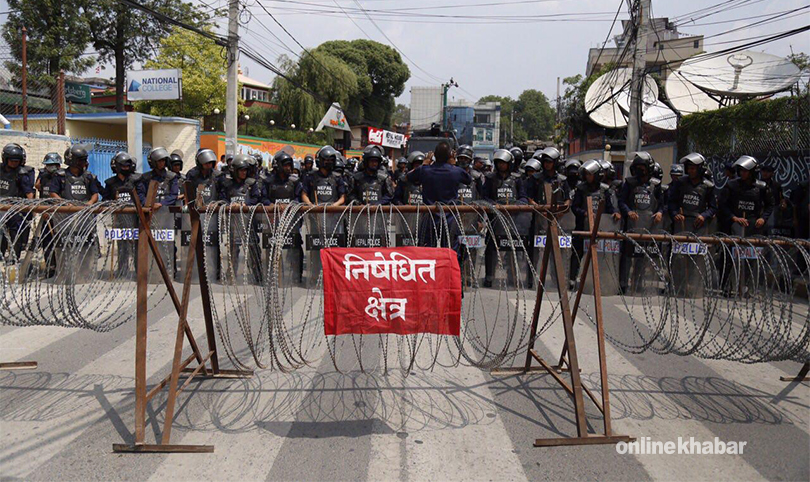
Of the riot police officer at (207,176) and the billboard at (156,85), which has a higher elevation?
A: the billboard at (156,85)

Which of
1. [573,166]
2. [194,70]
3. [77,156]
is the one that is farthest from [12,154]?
[194,70]

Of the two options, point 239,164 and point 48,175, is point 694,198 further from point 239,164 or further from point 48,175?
Answer: point 48,175

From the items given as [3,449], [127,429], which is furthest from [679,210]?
[3,449]

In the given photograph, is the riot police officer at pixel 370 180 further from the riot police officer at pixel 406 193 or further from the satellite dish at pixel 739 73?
the satellite dish at pixel 739 73

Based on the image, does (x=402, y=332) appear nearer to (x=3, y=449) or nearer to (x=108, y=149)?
(x=3, y=449)

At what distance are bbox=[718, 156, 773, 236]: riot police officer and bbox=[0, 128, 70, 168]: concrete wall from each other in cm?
1554

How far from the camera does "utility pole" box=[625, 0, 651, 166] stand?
14695 mm

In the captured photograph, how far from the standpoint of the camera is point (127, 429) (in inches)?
180

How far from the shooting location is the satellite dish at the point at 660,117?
24688mm

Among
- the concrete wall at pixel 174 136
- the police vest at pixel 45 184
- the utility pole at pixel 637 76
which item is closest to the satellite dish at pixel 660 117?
the utility pole at pixel 637 76

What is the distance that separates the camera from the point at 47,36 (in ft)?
114

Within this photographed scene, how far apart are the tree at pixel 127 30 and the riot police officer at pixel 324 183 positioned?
33.6 meters

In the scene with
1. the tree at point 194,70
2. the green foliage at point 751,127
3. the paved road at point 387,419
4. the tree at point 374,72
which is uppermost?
the tree at point 374,72

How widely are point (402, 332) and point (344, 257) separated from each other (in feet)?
2.36
